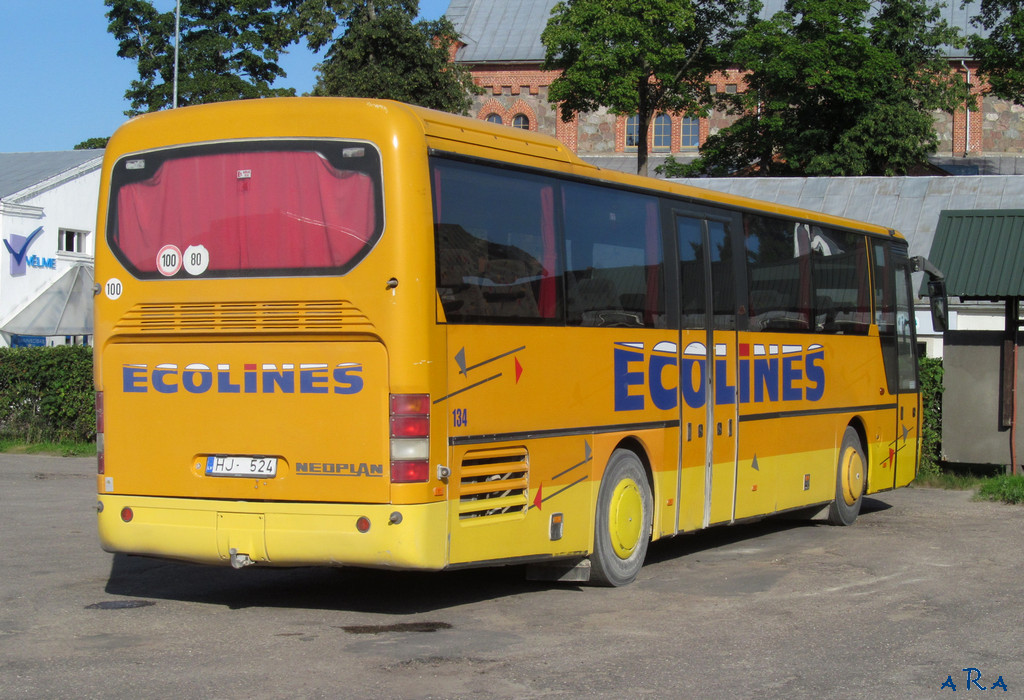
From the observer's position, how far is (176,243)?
8.38m

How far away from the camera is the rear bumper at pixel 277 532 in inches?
305

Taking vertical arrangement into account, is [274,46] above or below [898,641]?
above

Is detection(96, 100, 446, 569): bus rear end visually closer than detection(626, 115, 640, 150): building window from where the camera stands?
Yes

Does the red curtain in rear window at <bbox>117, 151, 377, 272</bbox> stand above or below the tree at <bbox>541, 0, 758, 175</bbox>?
below

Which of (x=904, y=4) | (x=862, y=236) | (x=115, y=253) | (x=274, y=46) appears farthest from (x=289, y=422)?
(x=274, y=46)

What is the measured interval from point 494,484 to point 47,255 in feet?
105

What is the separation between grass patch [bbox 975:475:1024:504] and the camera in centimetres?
1618

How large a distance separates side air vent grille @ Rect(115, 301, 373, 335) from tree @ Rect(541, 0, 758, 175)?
47652mm

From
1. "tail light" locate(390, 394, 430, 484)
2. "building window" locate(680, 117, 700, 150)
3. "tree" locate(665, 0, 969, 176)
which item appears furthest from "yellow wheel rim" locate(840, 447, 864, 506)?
"building window" locate(680, 117, 700, 150)

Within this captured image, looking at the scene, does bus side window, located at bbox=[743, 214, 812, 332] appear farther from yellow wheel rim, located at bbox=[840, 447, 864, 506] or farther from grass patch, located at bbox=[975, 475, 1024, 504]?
grass patch, located at bbox=[975, 475, 1024, 504]

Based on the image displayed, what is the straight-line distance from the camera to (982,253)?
17.9m

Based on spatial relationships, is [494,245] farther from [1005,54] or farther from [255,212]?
[1005,54]

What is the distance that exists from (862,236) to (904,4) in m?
42.5

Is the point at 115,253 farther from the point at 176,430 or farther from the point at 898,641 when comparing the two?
the point at 898,641
